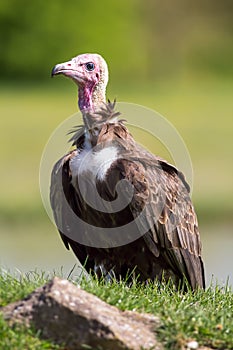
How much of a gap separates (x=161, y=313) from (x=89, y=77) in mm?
3078

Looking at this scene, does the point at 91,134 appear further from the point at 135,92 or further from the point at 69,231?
the point at 135,92

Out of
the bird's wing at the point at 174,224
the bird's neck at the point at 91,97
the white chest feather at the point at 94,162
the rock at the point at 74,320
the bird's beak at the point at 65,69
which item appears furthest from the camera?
the bird's neck at the point at 91,97

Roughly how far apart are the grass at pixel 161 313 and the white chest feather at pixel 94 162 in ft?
3.82

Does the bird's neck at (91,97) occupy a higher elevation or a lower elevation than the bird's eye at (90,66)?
lower

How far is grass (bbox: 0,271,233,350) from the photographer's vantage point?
6.82 metres

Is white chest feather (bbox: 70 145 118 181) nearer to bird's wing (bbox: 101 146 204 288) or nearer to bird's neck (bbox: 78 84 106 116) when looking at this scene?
bird's wing (bbox: 101 146 204 288)

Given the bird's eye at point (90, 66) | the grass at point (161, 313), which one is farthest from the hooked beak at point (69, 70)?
the grass at point (161, 313)

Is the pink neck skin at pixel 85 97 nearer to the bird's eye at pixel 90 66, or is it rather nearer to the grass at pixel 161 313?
the bird's eye at pixel 90 66

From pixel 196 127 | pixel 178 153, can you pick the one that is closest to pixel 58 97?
pixel 196 127

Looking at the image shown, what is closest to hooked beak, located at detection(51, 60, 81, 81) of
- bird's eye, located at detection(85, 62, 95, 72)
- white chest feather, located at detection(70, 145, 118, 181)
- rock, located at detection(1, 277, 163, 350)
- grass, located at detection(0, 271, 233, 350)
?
bird's eye, located at detection(85, 62, 95, 72)

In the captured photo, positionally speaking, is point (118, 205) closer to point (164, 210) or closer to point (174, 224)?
point (164, 210)

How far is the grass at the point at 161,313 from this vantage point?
6.82 m

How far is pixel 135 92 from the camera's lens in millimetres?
47531

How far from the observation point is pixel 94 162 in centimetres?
930
